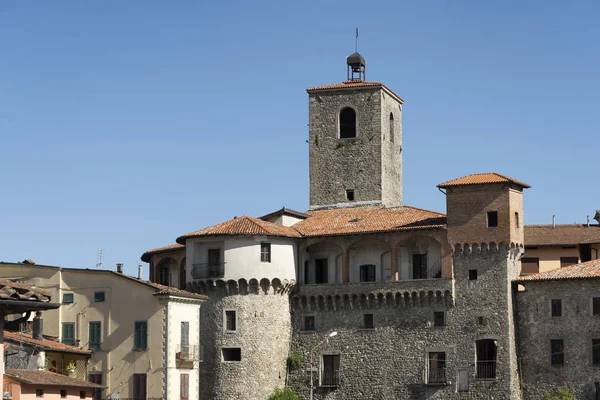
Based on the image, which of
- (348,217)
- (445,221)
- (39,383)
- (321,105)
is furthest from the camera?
(321,105)

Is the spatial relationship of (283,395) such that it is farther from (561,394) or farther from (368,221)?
(561,394)

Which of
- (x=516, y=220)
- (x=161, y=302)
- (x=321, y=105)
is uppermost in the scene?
(x=321, y=105)

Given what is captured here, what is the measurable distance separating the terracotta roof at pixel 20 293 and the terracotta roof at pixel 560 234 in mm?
58502

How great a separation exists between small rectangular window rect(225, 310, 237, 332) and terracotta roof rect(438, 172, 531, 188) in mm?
12657

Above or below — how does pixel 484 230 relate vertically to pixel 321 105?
below

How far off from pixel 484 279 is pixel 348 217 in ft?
32.1

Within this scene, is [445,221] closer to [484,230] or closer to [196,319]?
[484,230]

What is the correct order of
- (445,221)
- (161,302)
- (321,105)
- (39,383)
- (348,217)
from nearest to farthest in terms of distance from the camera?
(39,383), (161,302), (445,221), (348,217), (321,105)

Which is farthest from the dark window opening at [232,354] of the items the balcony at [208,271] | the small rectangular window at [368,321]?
the small rectangular window at [368,321]

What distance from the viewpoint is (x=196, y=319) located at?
63.8 m

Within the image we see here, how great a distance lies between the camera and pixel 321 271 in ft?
227

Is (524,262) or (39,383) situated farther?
(524,262)

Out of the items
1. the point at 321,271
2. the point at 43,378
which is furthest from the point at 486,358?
the point at 43,378

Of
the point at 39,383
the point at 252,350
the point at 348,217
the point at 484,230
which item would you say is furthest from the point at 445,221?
the point at 39,383
